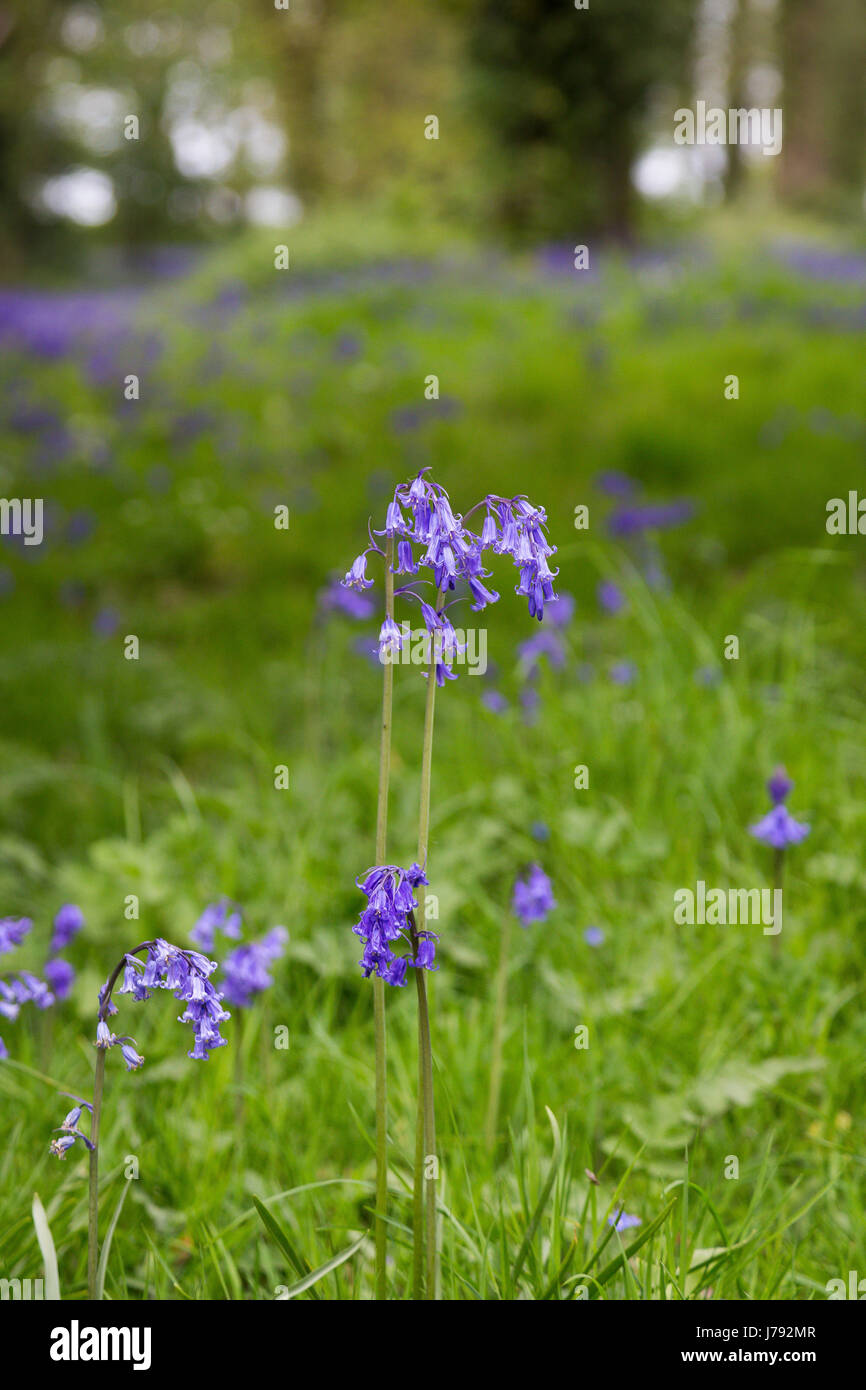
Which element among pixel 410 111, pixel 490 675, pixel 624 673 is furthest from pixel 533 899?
pixel 410 111

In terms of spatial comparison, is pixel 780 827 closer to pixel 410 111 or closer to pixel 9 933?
pixel 9 933

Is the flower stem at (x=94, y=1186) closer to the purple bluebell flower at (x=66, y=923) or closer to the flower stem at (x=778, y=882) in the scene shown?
the purple bluebell flower at (x=66, y=923)

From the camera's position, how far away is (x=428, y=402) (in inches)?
331

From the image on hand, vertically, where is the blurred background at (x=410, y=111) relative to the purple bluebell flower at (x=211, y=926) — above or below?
above

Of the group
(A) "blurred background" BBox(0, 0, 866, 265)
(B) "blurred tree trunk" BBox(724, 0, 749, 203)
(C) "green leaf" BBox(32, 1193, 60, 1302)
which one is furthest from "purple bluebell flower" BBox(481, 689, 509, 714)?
(B) "blurred tree trunk" BBox(724, 0, 749, 203)

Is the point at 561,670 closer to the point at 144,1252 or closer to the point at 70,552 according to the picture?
the point at 144,1252

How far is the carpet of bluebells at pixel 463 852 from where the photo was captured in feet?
7.09

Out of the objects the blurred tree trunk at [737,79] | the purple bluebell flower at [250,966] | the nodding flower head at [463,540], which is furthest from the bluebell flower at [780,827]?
the blurred tree trunk at [737,79]

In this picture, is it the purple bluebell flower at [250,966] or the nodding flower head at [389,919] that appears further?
the purple bluebell flower at [250,966]

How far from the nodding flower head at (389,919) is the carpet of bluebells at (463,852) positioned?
1 centimetres

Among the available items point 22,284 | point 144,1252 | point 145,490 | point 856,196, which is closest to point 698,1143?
point 144,1252

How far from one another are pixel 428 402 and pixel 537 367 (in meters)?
0.93

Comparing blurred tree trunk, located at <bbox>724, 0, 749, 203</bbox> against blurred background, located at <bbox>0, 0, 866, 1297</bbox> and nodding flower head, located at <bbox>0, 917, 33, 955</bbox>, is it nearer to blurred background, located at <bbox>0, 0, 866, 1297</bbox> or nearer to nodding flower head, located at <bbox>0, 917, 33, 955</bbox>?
blurred background, located at <bbox>0, 0, 866, 1297</bbox>

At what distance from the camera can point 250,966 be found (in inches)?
94.1
